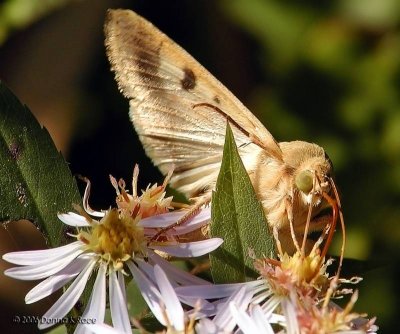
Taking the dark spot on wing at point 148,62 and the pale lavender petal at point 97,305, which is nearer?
the pale lavender petal at point 97,305

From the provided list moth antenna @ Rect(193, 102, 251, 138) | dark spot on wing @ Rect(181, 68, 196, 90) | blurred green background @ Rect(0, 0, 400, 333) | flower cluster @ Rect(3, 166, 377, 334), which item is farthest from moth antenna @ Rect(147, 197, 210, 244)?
blurred green background @ Rect(0, 0, 400, 333)

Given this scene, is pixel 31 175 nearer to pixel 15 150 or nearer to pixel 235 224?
pixel 15 150

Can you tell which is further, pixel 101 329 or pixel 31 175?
pixel 31 175

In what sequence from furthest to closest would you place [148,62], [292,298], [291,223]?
1. [148,62]
2. [291,223]
3. [292,298]

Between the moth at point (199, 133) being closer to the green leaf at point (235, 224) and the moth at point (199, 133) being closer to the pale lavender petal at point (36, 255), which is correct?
the green leaf at point (235, 224)

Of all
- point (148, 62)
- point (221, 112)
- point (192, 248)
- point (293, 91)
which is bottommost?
point (293, 91)

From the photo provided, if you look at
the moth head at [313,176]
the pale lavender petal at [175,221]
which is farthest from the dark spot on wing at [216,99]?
the pale lavender petal at [175,221]

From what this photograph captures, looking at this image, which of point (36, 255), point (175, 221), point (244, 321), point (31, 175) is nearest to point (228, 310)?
point (244, 321)
